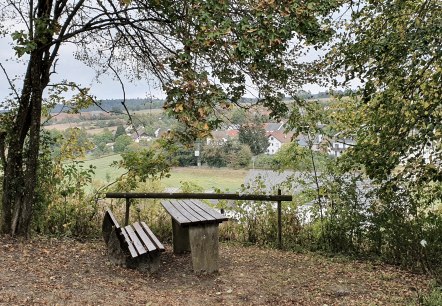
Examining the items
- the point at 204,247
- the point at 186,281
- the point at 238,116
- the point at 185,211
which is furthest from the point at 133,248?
the point at 238,116

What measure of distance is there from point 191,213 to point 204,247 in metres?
0.53

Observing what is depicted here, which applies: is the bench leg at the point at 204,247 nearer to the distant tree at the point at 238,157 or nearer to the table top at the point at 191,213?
the table top at the point at 191,213

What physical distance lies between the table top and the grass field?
101 centimetres

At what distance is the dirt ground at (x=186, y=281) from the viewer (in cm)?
439

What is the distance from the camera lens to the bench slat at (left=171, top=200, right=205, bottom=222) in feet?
17.3

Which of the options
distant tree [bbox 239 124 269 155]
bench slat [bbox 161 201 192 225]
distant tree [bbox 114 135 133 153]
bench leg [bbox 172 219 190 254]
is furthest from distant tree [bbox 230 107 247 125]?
distant tree [bbox 114 135 133 153]

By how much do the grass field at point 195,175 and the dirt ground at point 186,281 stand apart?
1463 millimetres

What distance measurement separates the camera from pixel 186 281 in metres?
5.20

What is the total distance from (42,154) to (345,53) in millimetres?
4820

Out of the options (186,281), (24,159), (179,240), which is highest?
(24,159)

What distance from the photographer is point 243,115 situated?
525cm

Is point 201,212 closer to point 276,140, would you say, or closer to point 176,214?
point 176,214

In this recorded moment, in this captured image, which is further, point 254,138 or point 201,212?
point 254,138

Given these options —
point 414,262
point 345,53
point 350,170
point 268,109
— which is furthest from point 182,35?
point 414,262
